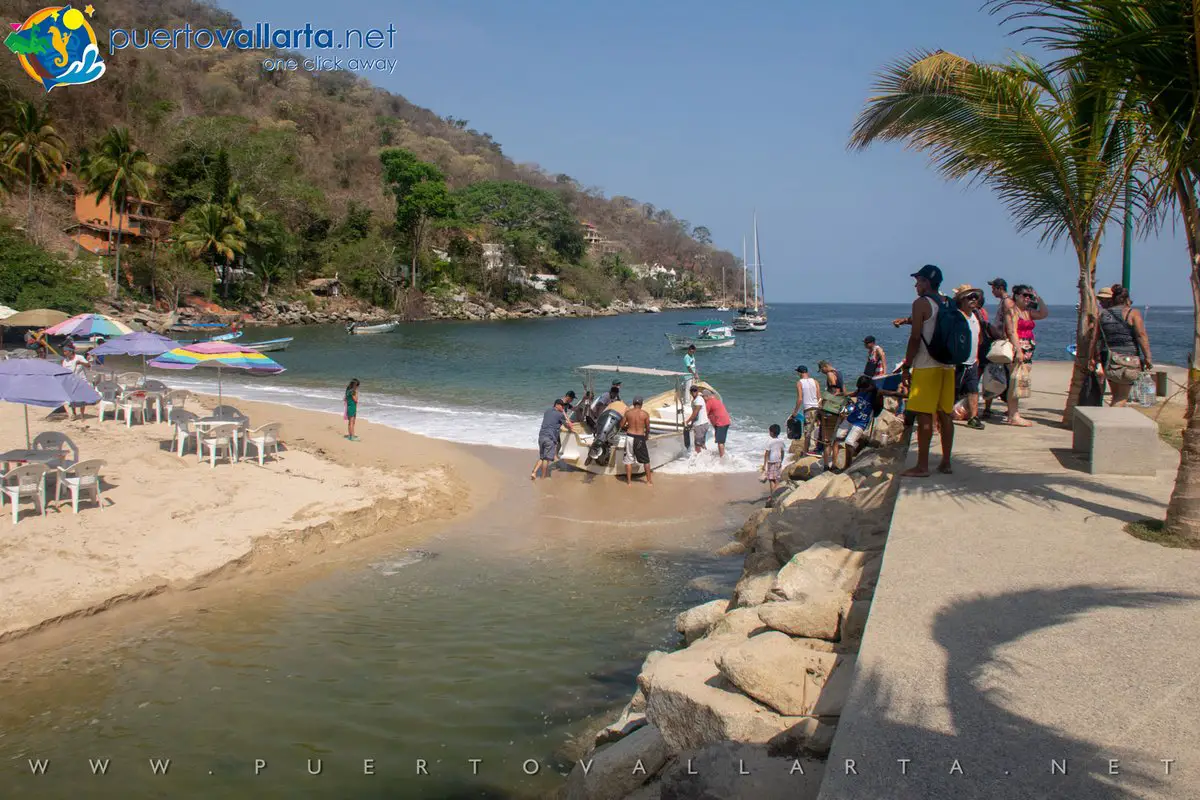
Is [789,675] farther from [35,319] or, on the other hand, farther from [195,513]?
[35,319]

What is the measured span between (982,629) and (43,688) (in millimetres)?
6496

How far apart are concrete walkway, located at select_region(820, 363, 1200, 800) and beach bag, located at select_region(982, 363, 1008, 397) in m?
3.30

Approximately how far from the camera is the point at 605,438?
14.3 meters

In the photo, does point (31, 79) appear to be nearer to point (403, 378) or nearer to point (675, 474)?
point (403, 378)

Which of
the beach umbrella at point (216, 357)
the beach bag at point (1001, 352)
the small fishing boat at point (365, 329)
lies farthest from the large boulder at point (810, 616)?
the small fishing boat at point (365, 329)

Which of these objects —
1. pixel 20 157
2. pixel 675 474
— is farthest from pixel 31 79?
pixel 675 474

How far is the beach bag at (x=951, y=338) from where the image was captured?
6590mm

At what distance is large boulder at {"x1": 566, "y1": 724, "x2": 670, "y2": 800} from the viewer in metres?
4.37

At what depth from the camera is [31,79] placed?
57375 millimetres

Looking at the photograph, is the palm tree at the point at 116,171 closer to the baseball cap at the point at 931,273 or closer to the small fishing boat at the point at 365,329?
the small fishing boat at the point at 365,329

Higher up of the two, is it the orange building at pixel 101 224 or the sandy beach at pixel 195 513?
the orange building at pixel 101 224

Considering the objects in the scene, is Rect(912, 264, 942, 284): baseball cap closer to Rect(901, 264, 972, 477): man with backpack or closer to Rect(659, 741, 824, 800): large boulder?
Rect(901, 264, 972, 477): man with backpack

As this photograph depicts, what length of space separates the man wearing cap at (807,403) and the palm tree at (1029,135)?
409 cm

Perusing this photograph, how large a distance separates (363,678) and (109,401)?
44.5 feet
